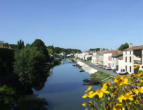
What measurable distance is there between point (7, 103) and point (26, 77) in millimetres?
10328

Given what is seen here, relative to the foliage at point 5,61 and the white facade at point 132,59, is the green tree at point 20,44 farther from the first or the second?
the white facade at point 132,59

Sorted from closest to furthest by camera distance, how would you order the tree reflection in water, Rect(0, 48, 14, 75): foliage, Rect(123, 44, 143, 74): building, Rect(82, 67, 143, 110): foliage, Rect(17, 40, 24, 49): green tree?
Rect(82, 67, 143, 110): foliage, the tree reflection in water, Rect(0, 48, 14, 75): foliage, Rect(123, 44, 143, 74): building, Rect(17, 40, 24, 49): green tree

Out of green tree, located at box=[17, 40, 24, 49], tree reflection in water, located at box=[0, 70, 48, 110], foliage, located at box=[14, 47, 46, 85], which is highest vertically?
green tree, located at box=[17, 40, 24, 49]

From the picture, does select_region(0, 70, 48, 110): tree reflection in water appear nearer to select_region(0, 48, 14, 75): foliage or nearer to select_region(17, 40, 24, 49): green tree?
select_region(0, 48, 14, 75): foliage

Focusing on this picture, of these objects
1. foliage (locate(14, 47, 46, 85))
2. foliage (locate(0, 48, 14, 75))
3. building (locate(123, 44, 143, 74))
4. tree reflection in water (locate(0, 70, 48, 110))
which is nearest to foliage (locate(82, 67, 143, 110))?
tree reflection in water (locate(0, 70, 48, 110))

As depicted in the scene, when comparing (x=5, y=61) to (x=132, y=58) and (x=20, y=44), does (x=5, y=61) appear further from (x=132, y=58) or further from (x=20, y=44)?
(x=20, y=44)

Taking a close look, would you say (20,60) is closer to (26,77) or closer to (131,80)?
(26,77)

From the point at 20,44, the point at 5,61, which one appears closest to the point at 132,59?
the point at 5,61

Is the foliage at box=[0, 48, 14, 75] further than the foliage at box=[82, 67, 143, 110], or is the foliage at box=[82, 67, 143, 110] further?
the foliage at box=[0, 48, 14, 75]

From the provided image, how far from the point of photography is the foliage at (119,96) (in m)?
2.17

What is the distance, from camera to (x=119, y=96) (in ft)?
9.04

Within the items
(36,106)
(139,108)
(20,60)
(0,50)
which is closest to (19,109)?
(36,106)

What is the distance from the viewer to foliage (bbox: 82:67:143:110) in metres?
2.17

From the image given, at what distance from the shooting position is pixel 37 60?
30.2 m
